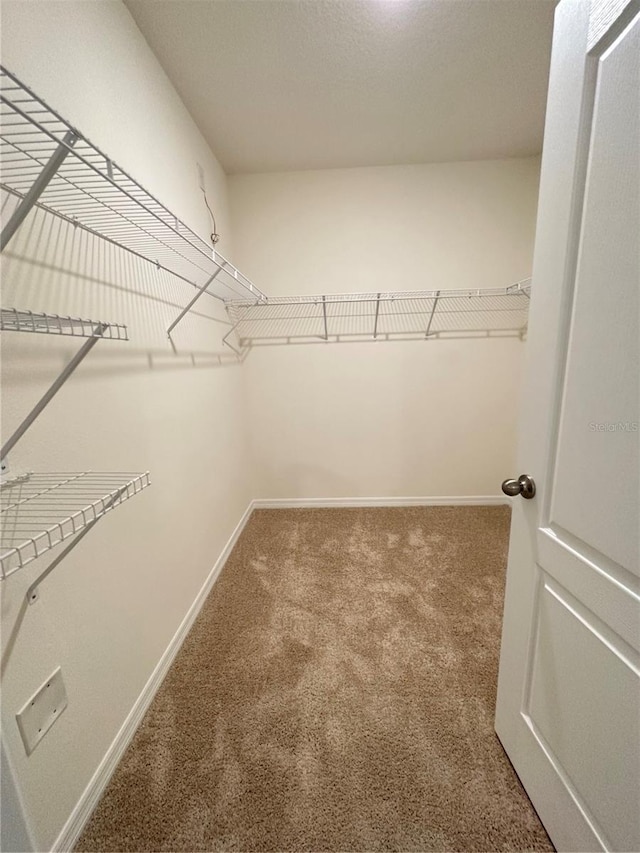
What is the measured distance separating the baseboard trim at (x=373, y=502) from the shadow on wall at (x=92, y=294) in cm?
156

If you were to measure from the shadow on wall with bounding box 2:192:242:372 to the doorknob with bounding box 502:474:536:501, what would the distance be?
4.21ft

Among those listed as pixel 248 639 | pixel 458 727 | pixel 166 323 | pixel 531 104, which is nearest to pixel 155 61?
pixel 166 323

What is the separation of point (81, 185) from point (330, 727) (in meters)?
1.93

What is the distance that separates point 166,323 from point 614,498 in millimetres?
1691

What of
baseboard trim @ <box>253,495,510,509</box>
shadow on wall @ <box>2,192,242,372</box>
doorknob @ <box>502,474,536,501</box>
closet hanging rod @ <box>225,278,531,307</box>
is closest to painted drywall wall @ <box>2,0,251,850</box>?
shadow on wall @ <box>2,192,242,372</box>

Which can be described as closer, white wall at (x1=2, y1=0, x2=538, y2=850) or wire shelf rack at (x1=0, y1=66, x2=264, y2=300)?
wire shelf rack at (x1=0, y1=66, x2=264, y2=300)

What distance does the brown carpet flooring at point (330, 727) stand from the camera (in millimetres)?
961

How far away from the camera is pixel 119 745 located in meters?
1.14

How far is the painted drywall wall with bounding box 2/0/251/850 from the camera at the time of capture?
2.79ft

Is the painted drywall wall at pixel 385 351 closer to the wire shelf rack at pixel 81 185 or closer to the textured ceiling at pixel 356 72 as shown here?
the textured ceiling at pixel 356 72

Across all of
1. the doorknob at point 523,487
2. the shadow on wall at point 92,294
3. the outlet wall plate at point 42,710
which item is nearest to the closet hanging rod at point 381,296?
the shadow on wall at point 92,294

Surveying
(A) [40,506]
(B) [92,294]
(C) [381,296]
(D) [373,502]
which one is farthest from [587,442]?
(D) [373,502]

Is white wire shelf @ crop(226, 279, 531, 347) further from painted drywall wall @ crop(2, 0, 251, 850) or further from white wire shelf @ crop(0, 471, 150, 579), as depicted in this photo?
white wire shelf @ crop(0, 471, 150, 579)

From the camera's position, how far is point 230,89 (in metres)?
1.65
